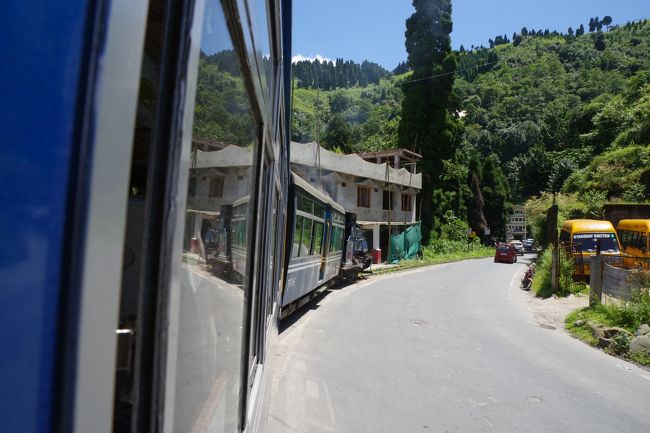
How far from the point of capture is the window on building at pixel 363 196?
29938 mm

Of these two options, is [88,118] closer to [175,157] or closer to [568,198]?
[175,157]

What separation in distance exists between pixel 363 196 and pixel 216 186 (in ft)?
95.8

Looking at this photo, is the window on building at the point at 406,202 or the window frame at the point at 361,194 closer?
the window frame at the point at 361,194

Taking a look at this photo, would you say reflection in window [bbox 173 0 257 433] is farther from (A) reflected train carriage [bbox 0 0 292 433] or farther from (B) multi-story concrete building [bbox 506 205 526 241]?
(B) multi-story concrete building [bbox 506 205 526 241]

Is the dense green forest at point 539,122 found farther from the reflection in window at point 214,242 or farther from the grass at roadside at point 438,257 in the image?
the reflection in window at point 214,242

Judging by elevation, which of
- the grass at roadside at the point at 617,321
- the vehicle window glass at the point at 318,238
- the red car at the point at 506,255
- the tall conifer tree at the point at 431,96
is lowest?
the grass at roadside at the point at 617,321

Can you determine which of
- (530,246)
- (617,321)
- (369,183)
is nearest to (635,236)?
(617,321)

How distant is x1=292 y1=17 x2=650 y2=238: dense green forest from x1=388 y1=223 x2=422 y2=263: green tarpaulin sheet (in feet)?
29.0

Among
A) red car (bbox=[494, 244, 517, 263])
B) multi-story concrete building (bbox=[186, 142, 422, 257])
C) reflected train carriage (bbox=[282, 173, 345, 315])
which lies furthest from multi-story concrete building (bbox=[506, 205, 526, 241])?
reflected train carriage (bbox=[282, 173, 345, 315])

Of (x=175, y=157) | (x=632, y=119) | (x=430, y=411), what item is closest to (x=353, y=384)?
(x=430, y=411)

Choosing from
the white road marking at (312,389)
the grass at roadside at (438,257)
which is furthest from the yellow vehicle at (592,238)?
the white road marking at (312,389)

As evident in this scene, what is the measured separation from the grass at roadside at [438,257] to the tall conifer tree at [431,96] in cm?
282

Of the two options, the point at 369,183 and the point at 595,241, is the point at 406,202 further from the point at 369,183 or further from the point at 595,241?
the point at 595,241

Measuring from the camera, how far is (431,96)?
37062mm
